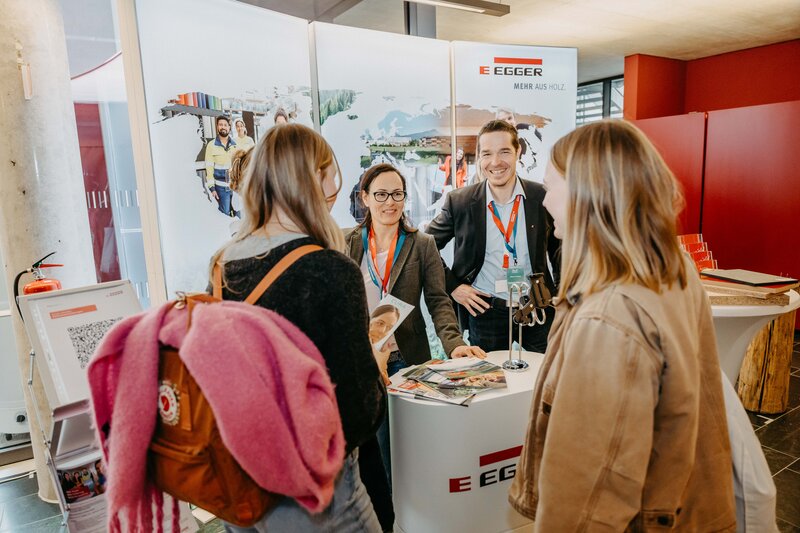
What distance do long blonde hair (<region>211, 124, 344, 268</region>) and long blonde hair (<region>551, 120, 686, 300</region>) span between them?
560 millimetres

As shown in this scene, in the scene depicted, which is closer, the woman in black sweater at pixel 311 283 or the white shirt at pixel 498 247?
the woman in black sweater at pixel 311 283

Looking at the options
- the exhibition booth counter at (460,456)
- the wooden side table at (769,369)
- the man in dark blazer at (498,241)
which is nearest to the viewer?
the exhibition booth counter at (460,456)

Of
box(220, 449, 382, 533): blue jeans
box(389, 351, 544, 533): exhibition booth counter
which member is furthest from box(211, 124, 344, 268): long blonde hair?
box(389, 351, 544, 533): exhibition booth counter

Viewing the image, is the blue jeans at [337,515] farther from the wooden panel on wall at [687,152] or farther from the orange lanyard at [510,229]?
the wooden panel on wall at [687,152]

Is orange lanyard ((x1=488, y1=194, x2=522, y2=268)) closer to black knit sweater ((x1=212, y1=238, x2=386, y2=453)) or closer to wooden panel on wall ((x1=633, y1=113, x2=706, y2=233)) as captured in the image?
black knit sweater ((x1=212, y1=238, x2=386, y2=453))

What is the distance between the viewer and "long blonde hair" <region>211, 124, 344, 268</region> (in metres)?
1.18

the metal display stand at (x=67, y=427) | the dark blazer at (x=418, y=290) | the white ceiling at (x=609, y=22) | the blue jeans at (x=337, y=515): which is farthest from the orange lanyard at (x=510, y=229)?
the white ceiling at (x=609, y=22)

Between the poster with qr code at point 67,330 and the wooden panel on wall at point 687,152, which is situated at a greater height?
the wooden panel on wall at point 687,152

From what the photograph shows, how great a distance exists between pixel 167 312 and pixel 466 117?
3.60 meters

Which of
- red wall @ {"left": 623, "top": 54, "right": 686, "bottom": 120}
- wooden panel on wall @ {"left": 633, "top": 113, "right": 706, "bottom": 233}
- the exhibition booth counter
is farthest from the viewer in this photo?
red wall @ {"left": 623, "top": 54, "right": 686, "bottom": 120}

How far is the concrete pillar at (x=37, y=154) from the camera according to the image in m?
2.57

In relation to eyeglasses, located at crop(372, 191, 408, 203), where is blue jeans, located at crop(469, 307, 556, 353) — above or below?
below

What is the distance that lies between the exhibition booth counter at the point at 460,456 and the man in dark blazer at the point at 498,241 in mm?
767

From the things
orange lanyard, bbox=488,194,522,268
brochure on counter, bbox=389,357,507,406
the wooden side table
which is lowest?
the wooden side table
